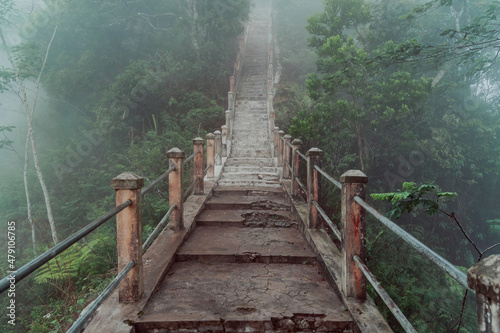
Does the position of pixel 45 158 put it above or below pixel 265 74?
below

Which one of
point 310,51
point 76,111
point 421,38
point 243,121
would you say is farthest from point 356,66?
point 76,111

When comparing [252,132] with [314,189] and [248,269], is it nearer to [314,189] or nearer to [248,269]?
[314,189]

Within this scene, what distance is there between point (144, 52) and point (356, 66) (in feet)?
40.2

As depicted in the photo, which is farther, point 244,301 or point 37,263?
point 244,301

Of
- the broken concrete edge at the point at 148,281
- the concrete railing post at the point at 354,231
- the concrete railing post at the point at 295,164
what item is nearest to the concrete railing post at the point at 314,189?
the concrete railing post at the point at 295,164

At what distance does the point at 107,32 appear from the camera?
1591 centimetres

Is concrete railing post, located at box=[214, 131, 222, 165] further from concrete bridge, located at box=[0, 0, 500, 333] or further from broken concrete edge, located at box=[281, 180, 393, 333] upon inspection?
broken concrete edge, located at box=[281, 180, 393, 333]

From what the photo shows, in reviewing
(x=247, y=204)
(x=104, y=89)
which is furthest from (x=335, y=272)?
(x=104, y=89)

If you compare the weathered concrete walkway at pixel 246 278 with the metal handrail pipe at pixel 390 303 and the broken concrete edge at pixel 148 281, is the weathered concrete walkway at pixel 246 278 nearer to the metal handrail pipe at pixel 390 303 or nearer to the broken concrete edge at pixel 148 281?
the broken concrete edge at pixel 148 281

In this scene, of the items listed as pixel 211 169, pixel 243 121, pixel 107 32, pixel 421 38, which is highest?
pixel 107 32

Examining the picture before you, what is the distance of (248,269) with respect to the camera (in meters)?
3.01

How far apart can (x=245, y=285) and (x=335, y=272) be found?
89 centimetres

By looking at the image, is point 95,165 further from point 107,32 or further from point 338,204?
point 338,204

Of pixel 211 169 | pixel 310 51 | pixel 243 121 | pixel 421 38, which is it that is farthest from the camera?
pixel 310 51
